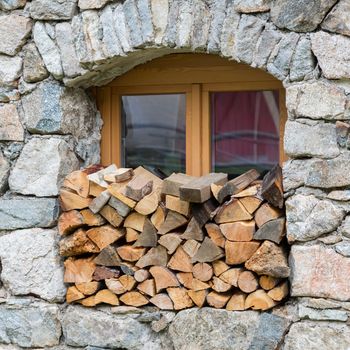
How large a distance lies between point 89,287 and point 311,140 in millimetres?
1265

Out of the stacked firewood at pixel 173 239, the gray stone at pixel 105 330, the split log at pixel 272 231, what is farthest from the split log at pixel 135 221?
the split log at pixel 272 231

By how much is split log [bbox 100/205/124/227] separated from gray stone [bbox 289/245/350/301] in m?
0.81

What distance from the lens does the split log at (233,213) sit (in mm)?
2947

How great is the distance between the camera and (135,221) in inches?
124

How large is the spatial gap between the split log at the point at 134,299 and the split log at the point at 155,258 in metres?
0.15

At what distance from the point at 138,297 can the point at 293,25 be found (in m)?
1.43

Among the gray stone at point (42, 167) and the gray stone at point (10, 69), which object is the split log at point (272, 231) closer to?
Answer: the gray stone at point (42, 167)

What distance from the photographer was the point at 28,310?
3365 mm

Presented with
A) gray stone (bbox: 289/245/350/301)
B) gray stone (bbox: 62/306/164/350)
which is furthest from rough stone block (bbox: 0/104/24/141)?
gray stone (bbox: 289/245/350/301)

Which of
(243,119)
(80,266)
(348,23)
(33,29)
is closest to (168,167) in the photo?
(243,119)

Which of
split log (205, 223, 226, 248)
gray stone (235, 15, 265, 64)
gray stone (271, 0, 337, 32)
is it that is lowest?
split log (205, 223, 226, 248)

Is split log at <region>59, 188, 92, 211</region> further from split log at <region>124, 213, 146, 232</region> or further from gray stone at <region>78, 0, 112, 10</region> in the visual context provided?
gray stone at <region>78, 0, 112, 10</region>

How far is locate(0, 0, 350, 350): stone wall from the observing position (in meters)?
2.86

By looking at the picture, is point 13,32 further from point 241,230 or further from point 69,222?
point 241,230
